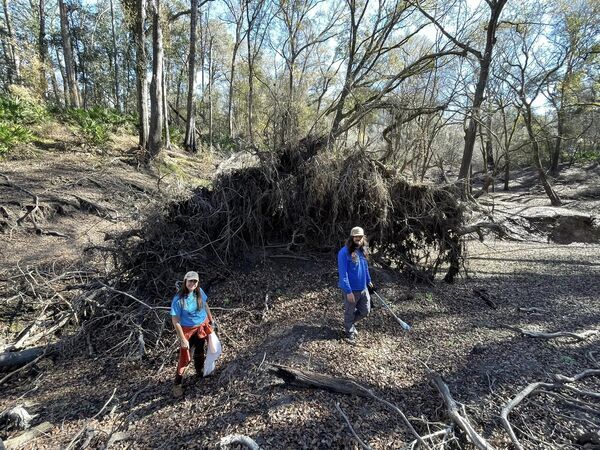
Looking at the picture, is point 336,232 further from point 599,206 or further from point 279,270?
point 599,206

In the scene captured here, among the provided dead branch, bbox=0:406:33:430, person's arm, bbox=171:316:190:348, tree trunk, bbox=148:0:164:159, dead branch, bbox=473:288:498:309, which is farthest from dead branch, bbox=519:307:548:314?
tree trunk, bbox=148:0:164:159

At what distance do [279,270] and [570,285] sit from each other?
19.7 ft

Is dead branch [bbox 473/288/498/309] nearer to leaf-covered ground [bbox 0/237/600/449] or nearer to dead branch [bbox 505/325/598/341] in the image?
leaf-covered ground [bbox 0/237/600/449]

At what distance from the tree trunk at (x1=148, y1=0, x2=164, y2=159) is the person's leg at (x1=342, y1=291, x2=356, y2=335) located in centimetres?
1039

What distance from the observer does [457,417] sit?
267 cm

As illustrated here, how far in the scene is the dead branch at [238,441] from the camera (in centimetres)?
259

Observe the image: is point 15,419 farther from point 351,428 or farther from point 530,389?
point 530,389

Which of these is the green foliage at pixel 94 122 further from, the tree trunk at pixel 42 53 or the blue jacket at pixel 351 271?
the blue jacket at pixel 351 271

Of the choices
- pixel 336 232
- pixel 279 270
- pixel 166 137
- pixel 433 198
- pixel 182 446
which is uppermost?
pixel 166 137

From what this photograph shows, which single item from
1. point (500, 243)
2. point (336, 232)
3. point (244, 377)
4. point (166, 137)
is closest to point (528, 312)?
point (336, 232)

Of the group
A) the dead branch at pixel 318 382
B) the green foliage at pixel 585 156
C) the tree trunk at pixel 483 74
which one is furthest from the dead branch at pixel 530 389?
the green foliage at pixel 585 156

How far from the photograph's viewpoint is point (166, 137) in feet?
44.2

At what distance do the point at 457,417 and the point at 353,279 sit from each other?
5.75 feet

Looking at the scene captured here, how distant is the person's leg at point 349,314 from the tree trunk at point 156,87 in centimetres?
1039
